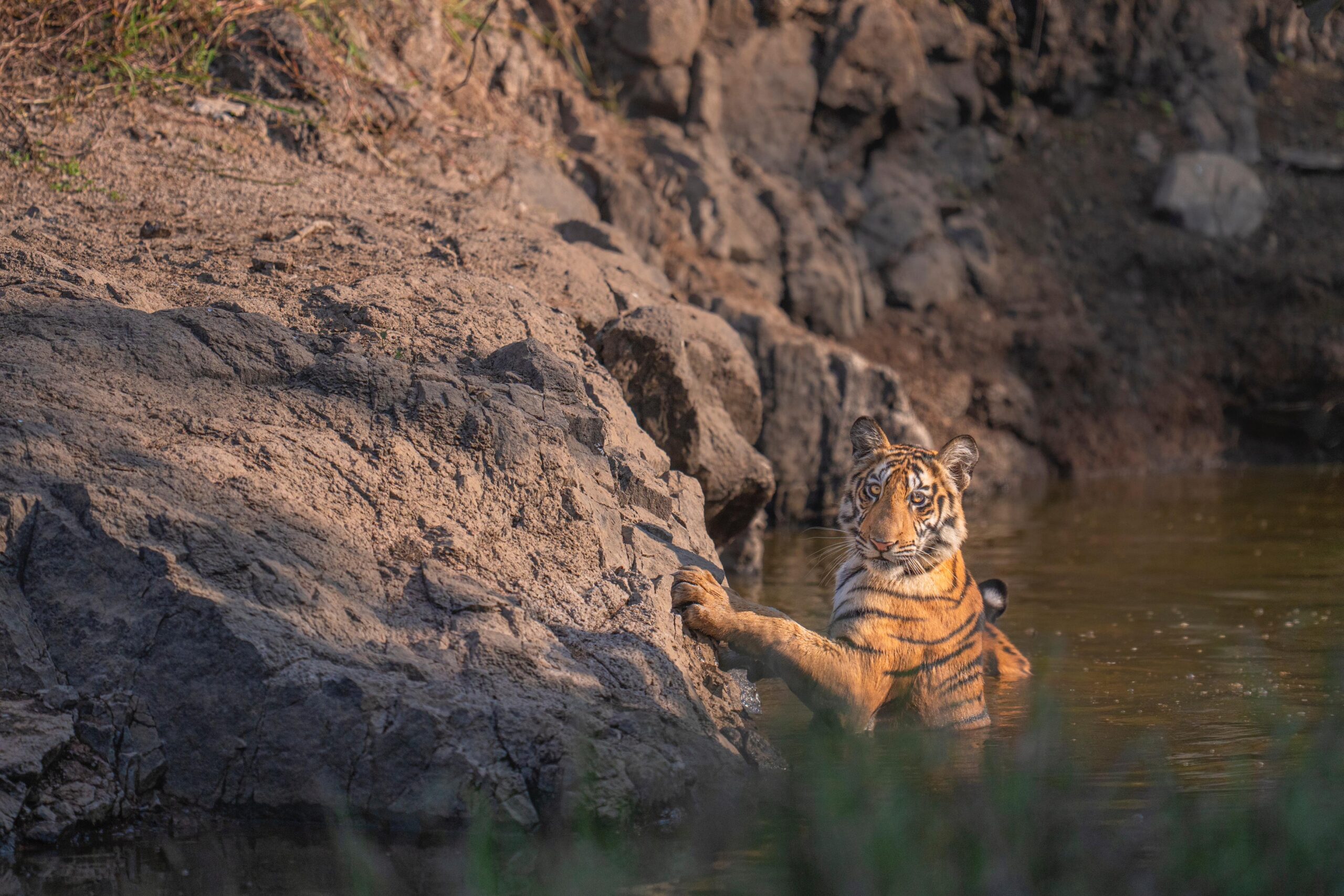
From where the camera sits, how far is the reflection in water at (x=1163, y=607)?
16.4ft

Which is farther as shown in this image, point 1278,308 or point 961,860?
point 1278,308

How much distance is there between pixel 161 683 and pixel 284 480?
89cm

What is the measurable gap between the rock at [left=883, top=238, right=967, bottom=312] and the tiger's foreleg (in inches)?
428

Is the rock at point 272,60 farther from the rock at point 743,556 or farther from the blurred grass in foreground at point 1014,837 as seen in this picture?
the blurred grass in foreground at point 1014,837

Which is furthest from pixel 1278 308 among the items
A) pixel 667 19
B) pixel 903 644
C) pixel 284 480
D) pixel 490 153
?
pixel 284 480

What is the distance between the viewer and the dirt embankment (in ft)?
12.8

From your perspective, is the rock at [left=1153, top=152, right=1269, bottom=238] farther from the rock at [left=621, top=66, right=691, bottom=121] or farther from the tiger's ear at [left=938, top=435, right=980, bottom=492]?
the tiger's ear at [left=938, top=435, right=980, bottom=492]

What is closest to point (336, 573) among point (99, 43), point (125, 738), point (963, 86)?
point (125, 738)

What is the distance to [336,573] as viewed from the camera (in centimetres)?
425

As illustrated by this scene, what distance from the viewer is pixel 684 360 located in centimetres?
726

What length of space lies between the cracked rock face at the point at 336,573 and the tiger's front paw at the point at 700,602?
6 cm

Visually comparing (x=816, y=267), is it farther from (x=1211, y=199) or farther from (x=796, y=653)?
(x=796, y=653)

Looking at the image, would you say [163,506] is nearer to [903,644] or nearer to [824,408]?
[903,644]

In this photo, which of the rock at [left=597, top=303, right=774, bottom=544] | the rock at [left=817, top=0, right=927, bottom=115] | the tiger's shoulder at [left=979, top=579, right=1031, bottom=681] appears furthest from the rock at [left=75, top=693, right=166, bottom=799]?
the rock at [left=817, top=0, right=927, bottom=115]
